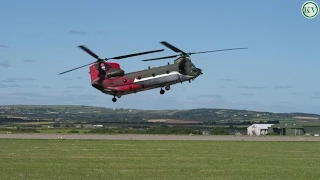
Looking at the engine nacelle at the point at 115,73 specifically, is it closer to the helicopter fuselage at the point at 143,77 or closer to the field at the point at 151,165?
the helicopter fuselage at the point at 143,77

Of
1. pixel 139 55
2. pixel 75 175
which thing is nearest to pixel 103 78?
pixel 139 55

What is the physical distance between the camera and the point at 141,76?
43281 mm

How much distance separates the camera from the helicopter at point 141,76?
42625 millimetres

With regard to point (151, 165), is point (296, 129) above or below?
above

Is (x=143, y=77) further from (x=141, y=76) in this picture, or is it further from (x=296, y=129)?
(x=296, y=129)

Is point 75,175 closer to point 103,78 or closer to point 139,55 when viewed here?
point 139,55

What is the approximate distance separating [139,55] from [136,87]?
10.0 feet

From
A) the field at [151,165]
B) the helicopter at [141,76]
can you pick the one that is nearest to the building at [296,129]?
the field at [151,165]

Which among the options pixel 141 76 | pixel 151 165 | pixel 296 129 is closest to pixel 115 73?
pixel 141 76

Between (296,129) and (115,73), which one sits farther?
(296,129)

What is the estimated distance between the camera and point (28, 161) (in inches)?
1437

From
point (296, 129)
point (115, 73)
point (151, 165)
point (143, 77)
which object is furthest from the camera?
point (296, 129)

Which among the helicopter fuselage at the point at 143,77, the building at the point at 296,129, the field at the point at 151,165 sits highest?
the helicopter fuselage at the point at 143,77

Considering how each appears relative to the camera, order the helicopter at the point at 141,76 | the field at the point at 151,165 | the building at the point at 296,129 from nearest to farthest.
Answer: the field at the point at 151,165, the helicopter at the point at 141,76, the building at the point at 296,129
